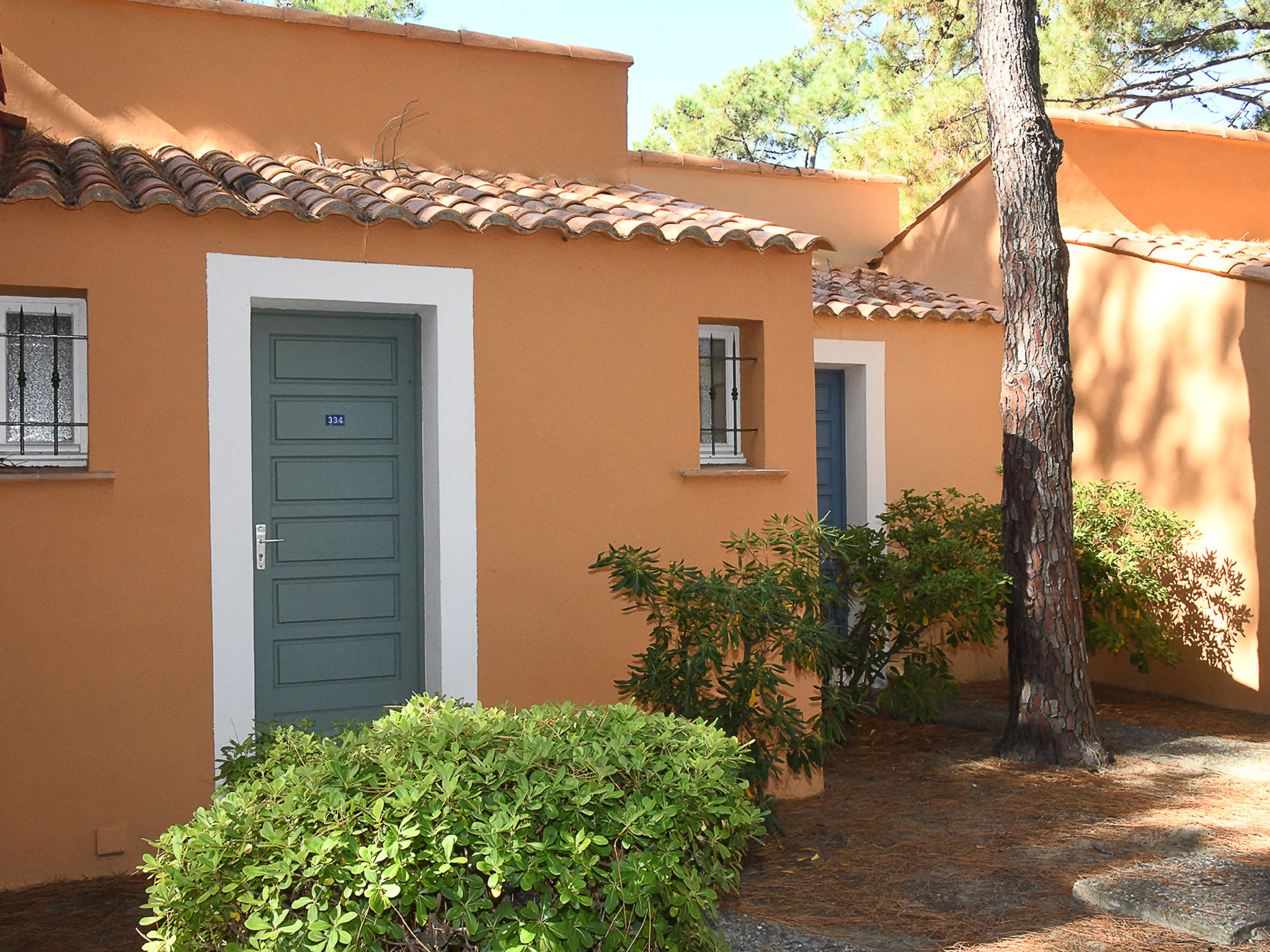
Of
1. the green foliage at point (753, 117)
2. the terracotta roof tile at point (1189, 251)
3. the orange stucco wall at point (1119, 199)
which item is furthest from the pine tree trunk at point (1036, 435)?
the green foliage at point (753, 117)

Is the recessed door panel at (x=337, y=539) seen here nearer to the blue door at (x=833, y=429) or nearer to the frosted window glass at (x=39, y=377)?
the frosted window glass at (x=39, y=377)

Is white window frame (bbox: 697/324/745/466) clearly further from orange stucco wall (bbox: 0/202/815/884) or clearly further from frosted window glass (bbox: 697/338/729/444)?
orange stucco wall (bbox: 0/202/815/884)

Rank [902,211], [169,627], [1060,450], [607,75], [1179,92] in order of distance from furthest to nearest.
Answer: [902,211] → [1179,92] → [607,75] → [1060,450] → [169,627]

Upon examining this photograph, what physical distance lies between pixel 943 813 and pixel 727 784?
355 centimetres

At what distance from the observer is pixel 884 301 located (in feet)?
30.8

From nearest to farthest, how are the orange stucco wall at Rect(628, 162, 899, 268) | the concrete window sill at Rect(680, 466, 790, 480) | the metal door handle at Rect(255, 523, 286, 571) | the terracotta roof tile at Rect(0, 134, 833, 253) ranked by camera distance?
the terracotta roof tile at Rect(0, 134, 833, 253) → the metal door handle at Rect(255, 523, 286, 571) → the concrete window sill at Rect(680, 466, 790, 480) → the orange stucco wall at Rect(628, 162, 899, 268)

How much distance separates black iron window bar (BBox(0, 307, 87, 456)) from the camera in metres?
5.23

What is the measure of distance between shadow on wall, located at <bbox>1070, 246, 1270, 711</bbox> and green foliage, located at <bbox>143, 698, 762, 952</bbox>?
6.77 metres

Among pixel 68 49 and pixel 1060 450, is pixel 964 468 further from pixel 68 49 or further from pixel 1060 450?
pixel 68 49

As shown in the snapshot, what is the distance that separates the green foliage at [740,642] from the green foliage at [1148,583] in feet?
11.5

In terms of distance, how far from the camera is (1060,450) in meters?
6.91

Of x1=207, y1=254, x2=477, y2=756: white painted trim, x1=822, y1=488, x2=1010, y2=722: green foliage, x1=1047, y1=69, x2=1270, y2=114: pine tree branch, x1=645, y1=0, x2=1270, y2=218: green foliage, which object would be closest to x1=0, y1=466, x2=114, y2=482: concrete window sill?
x1=207, y1=254, x2=477, y2=756: white painted trim

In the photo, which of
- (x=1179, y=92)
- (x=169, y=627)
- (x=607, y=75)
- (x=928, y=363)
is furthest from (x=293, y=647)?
(x=1179, y=92)

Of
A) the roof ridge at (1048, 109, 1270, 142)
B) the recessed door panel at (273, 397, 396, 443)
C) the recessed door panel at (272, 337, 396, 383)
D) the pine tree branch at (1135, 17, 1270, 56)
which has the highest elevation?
the pine tree branch at (1135, 17, 1270, 56)
